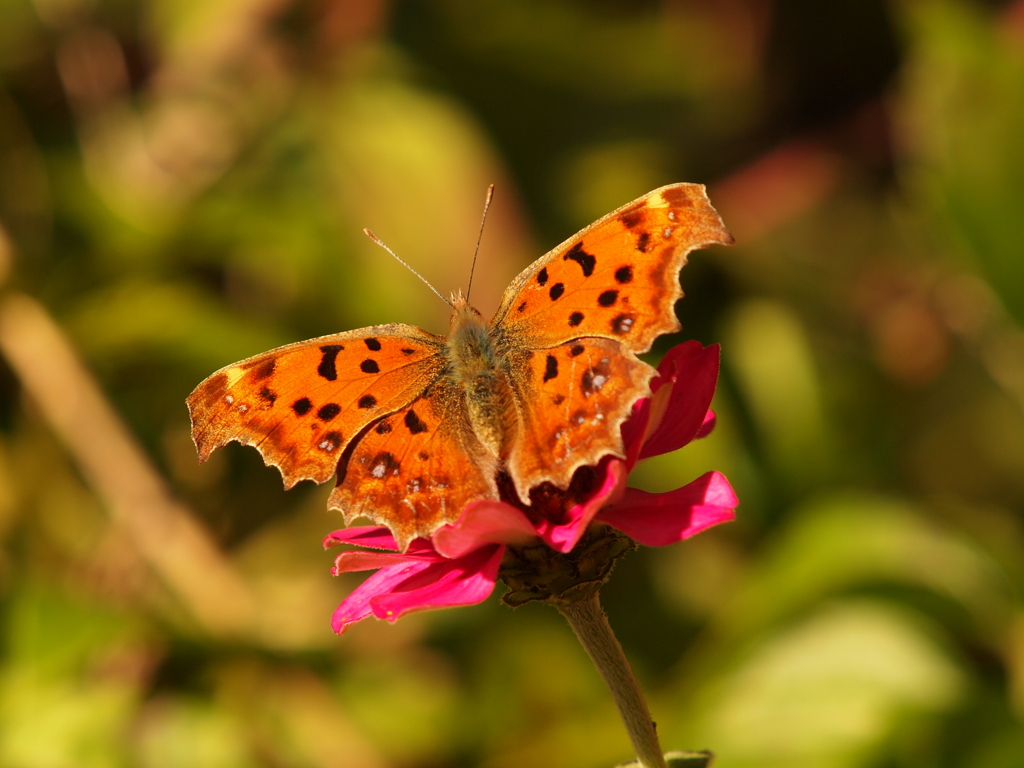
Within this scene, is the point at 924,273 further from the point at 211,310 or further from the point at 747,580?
the point at 211,310

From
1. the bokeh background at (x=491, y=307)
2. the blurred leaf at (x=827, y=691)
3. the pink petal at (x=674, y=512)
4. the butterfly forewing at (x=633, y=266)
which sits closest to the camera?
the pink petal at (x=674, y=512)

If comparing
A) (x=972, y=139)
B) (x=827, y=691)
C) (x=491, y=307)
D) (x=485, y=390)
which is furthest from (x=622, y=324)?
(x=491, y=307)

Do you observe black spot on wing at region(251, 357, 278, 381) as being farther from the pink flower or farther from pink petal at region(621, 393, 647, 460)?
pink petal at region(621, 393, 647, 460)

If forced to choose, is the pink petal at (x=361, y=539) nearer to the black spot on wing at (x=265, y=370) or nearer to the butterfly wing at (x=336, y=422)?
the butterfly wing at (x=336, y=422)

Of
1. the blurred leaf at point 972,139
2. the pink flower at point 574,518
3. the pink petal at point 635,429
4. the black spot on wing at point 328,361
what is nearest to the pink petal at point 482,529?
the pink flower at point 574,518

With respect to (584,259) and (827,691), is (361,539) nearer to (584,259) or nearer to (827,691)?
(584,259)

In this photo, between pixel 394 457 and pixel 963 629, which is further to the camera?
pixel 963 629

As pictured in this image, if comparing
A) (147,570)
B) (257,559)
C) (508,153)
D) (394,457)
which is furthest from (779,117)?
(394,457)
